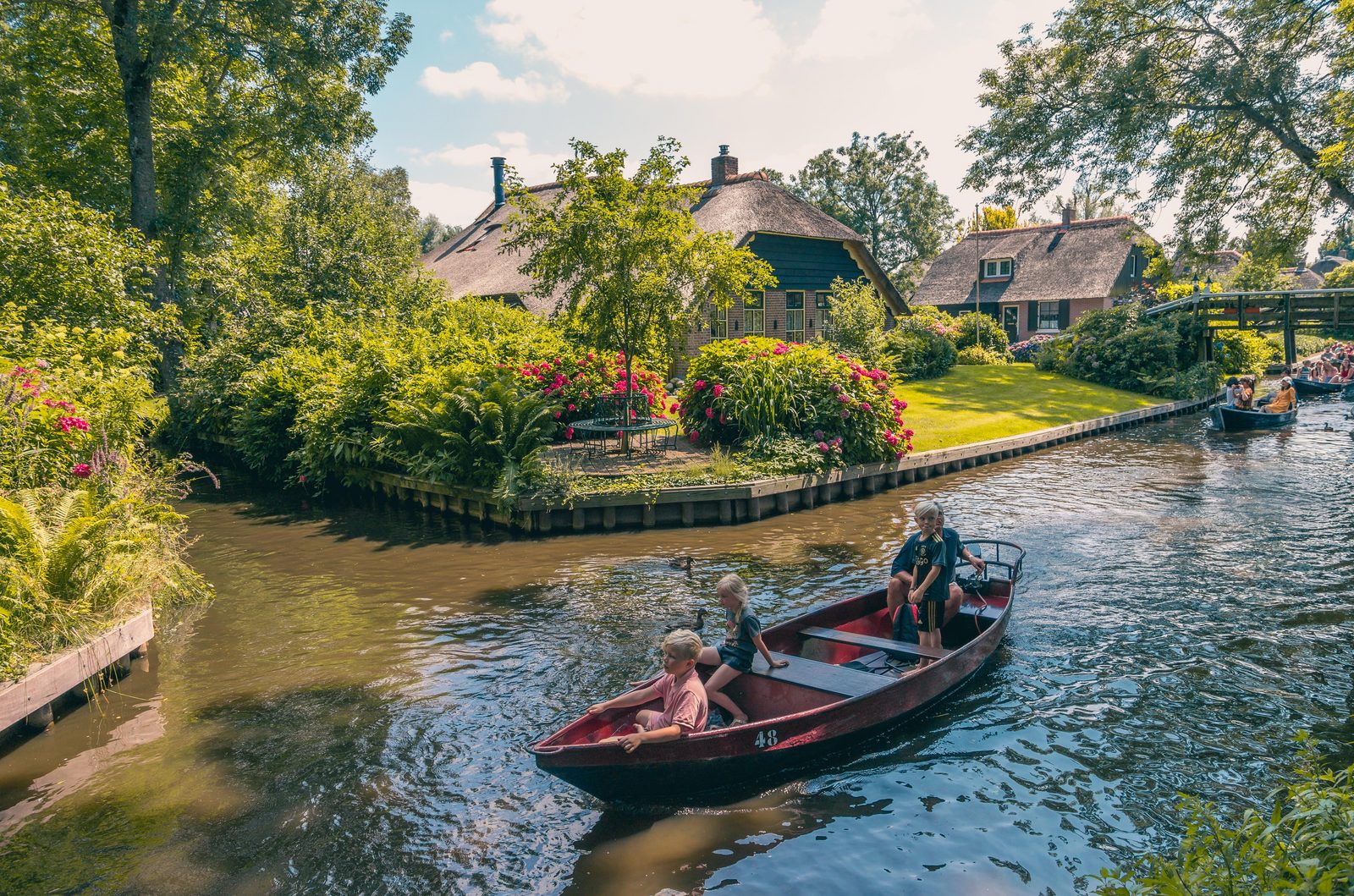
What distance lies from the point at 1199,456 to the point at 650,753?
818 inches

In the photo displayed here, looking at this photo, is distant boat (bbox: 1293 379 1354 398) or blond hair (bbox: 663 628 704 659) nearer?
blond hair (bbox: 663 628 704 659)

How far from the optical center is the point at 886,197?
56.5 metres

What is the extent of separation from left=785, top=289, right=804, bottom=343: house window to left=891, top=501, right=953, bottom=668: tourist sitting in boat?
2469 centimetres

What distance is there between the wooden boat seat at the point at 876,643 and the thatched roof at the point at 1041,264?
44189 millimetres

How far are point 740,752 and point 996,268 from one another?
55.8 meters

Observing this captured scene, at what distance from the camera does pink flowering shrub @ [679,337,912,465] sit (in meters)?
18.6

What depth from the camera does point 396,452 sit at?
17.8m

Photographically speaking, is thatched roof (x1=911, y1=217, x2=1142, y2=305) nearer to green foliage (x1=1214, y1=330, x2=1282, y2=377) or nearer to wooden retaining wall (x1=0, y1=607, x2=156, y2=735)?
green foliage (x1=1214, y1=330, x2=1282, y2=377)

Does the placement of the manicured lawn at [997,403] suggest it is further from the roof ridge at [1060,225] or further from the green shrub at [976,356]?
the roof ridge at [1060,225]

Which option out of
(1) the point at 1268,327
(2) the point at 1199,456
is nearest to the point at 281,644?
(2) the point at 1199,456

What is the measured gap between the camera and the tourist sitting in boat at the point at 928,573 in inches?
348

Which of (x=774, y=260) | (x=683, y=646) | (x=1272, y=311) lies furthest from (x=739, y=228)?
(x=683, y=646)

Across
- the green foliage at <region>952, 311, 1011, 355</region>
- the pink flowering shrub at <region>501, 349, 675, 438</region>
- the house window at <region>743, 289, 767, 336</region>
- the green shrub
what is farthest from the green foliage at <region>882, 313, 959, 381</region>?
the pink flowering shrub at <region>501, 349, 675, 438</region>

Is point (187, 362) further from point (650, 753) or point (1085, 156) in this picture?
point (1085, 156)
